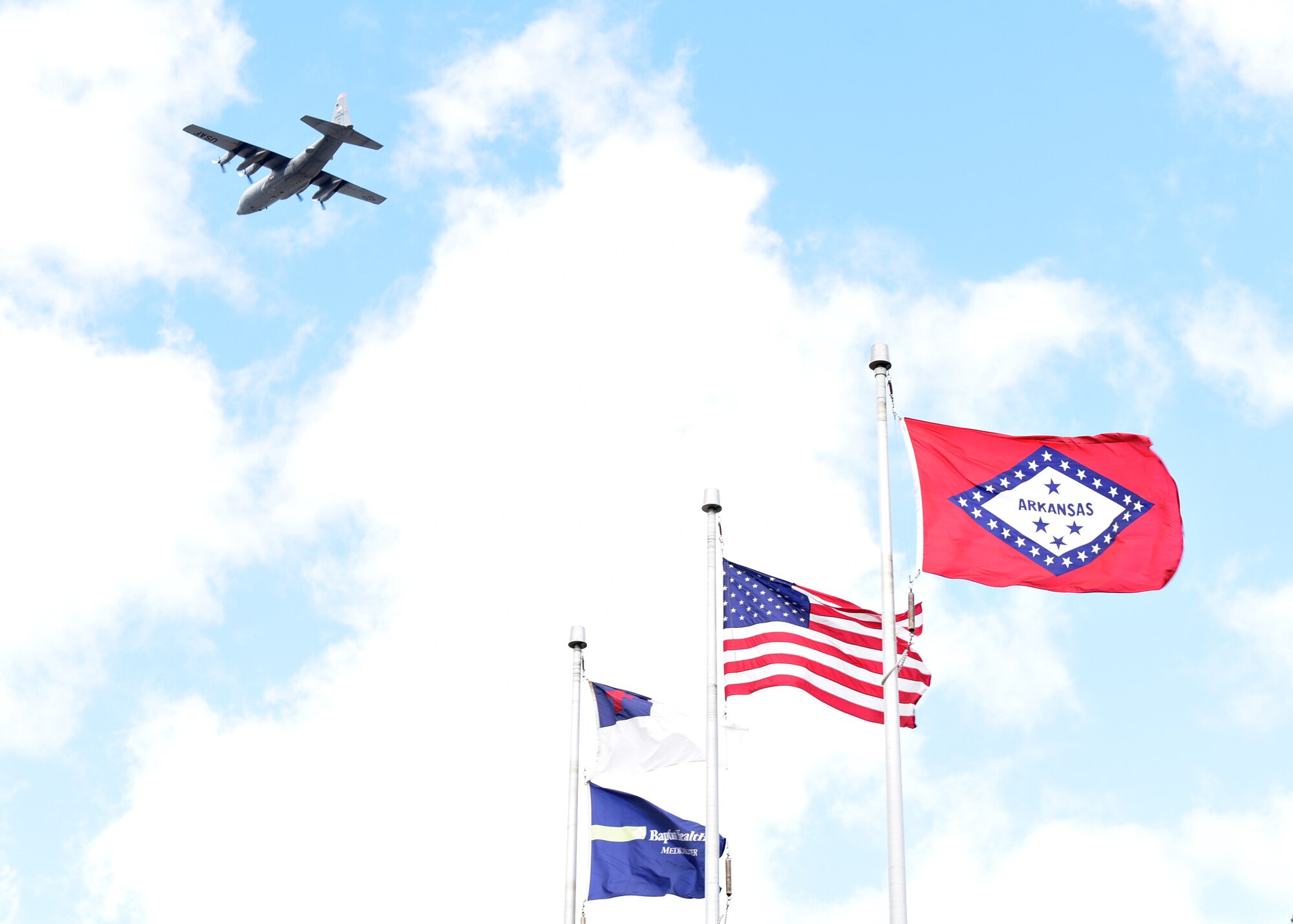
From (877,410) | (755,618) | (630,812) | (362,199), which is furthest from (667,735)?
(362,199)

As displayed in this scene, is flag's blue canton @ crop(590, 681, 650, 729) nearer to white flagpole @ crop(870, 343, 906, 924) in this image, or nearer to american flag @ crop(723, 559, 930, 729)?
american flag @ crop(723, 559, 930, 729)

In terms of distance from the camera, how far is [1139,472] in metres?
17.5

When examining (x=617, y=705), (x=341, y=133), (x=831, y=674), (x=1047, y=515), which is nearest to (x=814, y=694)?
(x=831, y=674)

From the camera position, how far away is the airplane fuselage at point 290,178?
75.6 m

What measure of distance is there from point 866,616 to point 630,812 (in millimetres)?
5768

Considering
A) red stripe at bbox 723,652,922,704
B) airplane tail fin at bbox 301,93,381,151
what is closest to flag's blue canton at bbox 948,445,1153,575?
red stripe at bbox 723,652,922,704

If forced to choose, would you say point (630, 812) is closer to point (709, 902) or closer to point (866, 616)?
point (709, 902)

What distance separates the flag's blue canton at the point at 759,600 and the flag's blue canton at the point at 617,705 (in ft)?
13.3

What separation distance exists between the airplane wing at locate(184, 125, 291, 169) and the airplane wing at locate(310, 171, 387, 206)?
3.90 meters

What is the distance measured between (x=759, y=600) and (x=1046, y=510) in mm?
3965

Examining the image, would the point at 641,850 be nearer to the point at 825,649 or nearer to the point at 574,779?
the point at 574,779

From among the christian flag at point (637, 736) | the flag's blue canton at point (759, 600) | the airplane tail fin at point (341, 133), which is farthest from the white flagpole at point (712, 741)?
the airplane tail fin at point (341, 133)

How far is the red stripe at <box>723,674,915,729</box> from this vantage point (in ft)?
59.0

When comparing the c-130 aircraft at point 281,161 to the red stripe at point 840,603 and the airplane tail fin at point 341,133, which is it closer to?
the airplane tail fin at point 341,133
